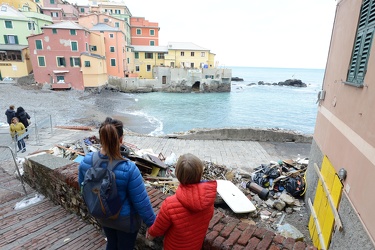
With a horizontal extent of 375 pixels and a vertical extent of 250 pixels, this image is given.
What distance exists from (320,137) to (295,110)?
131 feet

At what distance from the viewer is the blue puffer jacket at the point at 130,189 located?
1876 mm

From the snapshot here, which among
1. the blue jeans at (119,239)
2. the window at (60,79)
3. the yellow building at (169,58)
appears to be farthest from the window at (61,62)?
the blue jeans at (119,239)

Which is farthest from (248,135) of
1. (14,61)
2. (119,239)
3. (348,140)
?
(14,61)

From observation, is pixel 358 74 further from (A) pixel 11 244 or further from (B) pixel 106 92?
(B) pixel 106 92

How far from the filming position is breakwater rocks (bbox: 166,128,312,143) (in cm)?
1228

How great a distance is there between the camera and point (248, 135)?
12883mm

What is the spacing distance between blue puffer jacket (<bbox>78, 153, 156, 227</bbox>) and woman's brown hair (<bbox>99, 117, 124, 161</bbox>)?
78 millimetres

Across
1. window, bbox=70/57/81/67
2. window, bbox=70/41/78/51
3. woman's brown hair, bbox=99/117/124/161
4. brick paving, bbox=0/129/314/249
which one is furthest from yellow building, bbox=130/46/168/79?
woman's brown hair, bbox=99/117/124/161

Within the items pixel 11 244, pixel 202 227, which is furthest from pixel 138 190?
pixel 11 244

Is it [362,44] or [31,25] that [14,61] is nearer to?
[31,25]

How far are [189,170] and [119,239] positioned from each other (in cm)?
114

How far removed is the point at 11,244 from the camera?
2.98m

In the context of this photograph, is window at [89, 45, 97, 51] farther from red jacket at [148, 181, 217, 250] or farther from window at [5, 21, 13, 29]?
red jacket at [148, 181, 217, 250]

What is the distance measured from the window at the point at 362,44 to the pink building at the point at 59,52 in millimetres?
39491
